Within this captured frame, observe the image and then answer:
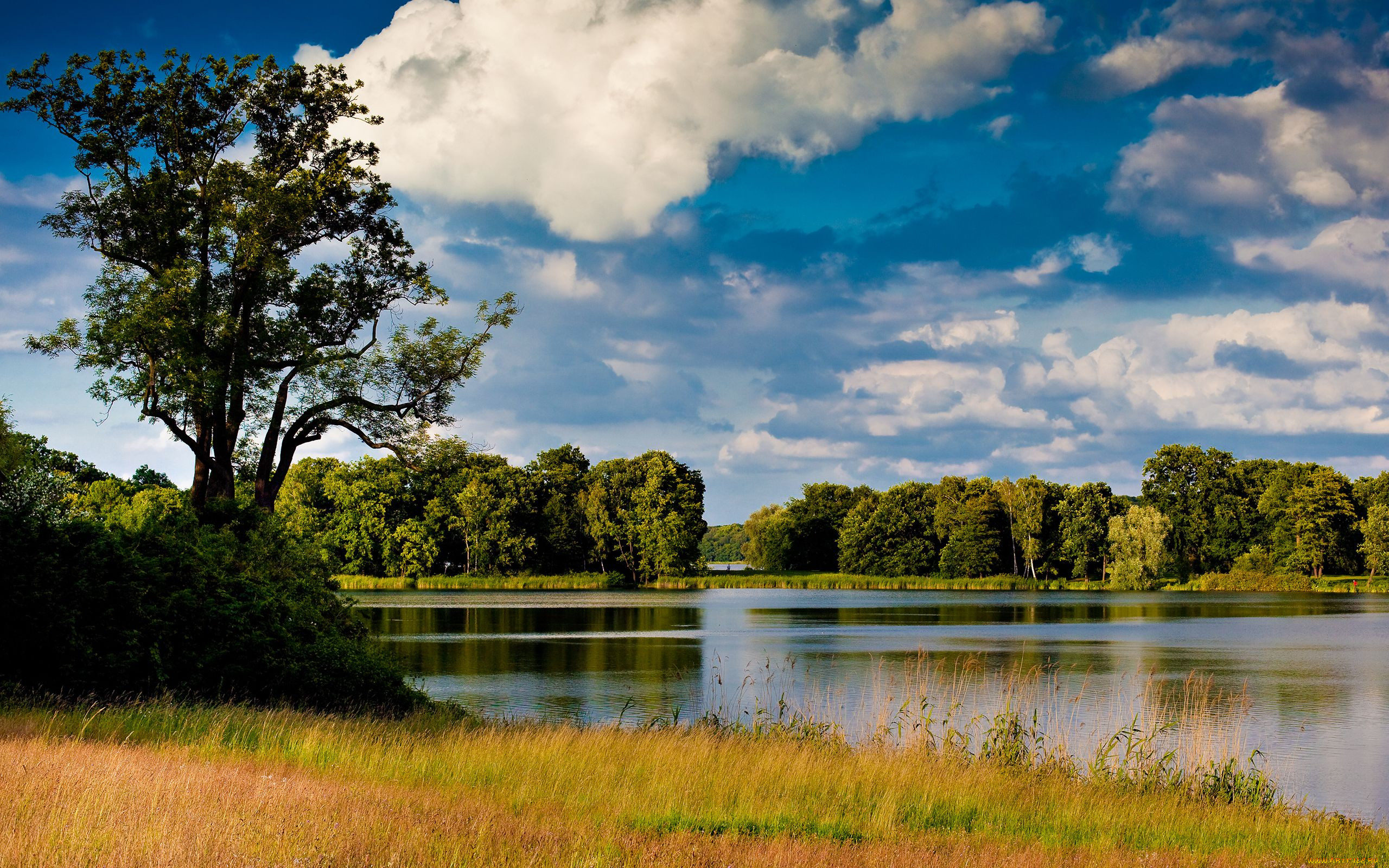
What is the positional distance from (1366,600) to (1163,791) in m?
78.0

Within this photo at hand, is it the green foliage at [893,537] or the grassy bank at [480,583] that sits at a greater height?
the green foliage at [893,537]

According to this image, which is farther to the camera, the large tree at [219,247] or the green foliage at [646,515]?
the green foliage at [646,515]

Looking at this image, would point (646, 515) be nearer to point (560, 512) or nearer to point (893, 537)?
point (560, 512)

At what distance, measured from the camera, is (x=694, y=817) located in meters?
9.72

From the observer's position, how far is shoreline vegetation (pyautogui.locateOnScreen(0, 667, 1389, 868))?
7570 mm

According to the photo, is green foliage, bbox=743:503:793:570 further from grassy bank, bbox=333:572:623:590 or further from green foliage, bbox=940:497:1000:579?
grassy bank, bbox=333:572:623:590

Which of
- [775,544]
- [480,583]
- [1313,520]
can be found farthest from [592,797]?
[775,544]

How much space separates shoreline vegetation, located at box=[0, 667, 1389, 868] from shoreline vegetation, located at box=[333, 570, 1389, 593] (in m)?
81.6

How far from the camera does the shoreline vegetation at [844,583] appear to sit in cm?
9562

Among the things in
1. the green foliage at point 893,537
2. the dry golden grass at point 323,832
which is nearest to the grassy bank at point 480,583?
the green foliage at point 893,537

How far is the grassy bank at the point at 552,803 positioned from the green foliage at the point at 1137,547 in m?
90.0

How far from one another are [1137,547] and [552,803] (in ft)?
321

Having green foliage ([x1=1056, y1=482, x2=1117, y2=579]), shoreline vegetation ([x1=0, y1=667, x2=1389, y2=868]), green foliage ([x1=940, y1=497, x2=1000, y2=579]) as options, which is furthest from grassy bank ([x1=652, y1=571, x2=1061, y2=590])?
shoreline vegetation ([x1=0, y1=667, x2=1389, y2=868])

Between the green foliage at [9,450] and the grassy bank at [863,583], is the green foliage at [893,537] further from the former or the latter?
the green foliage at [9,450]
